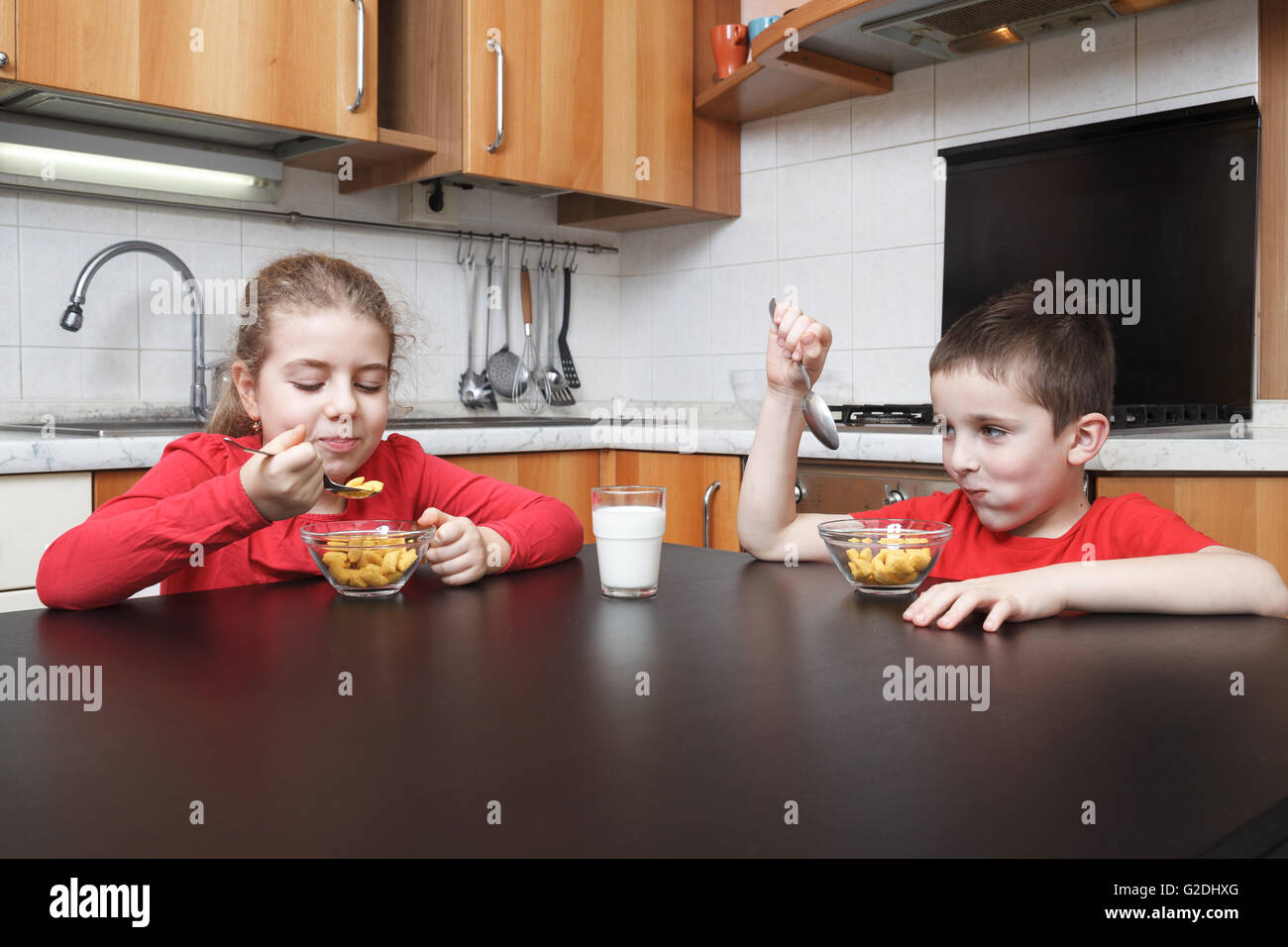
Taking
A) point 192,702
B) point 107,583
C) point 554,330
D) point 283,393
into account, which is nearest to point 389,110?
point 554,330

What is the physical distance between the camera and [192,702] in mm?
538

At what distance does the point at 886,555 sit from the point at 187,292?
196 centimetres

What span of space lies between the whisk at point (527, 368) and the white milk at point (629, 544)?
2108 millimetres

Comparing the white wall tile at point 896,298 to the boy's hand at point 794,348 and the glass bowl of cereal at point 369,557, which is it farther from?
the glass bowl of cereal at point 369,557

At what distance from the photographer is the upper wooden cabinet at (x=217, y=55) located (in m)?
1.81

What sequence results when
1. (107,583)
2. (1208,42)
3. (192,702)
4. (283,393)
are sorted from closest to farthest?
(192,702) < (107,583) < (283,393) < (1208,42)

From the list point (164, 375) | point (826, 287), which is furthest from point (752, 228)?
point (164, 375)

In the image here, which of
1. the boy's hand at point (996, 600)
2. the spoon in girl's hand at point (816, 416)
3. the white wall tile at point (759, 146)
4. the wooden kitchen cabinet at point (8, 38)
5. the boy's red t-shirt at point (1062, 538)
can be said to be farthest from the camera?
the white wall tile at point (759, 146)

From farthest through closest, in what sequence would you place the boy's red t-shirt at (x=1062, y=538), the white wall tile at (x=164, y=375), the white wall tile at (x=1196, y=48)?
the white wall tile at (x=164, y=375) → the white wall tile at (x=1196, y=48) → the boy's red t-shirt at (x=1062, y=538)

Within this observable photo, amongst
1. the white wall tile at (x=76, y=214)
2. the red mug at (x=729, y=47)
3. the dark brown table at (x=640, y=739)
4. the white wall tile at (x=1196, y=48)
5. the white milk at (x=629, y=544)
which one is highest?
the red mug at (x=729, y=47)

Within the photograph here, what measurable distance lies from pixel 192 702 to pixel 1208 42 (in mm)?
2259

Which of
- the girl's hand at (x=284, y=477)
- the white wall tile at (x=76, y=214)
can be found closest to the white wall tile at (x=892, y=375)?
the white wall tile at (x=76, y=214)
